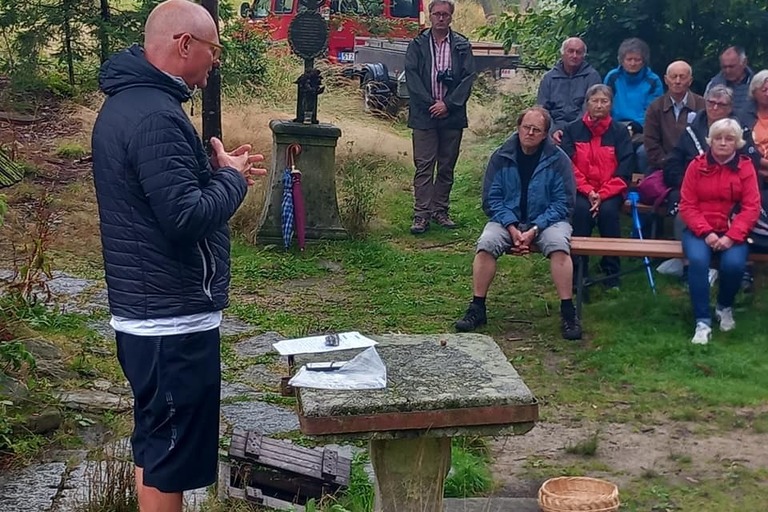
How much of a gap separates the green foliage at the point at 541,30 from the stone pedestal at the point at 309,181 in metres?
2.32

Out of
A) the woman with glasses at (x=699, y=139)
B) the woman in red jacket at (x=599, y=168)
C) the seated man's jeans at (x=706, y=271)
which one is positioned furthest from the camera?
the woman in red jacket at (x=599, y=168)

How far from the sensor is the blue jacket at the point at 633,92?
8203 mm

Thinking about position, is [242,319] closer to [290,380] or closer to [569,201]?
[569,201]

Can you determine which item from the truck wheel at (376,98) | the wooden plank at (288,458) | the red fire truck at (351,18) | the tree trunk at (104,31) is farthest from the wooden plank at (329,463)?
the red fire truck at (351,18)

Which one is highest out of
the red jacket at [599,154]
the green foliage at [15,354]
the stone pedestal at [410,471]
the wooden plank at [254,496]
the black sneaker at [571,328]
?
the red jacket at [599,154]

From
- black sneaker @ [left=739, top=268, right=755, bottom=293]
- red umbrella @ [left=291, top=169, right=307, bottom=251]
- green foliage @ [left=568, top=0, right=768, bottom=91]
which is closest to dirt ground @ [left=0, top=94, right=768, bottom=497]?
red umbrella @ [left=291, top=169, right=307, bottom=251]

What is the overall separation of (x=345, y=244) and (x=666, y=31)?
10.1 feet

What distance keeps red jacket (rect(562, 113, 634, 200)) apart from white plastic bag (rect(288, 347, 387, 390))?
4274mm

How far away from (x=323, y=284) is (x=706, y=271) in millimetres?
2781

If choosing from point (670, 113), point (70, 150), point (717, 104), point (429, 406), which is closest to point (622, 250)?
point (717, 104)

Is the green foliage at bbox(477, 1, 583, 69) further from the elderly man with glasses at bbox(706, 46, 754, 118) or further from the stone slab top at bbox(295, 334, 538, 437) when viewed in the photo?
the stone slab top at bbox(295, 334, 538, 437)

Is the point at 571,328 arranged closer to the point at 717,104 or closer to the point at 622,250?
the point at 622,250

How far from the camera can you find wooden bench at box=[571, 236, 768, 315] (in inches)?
266

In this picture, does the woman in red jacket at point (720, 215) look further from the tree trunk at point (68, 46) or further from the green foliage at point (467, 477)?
the tree trunk at point (68, 46)
